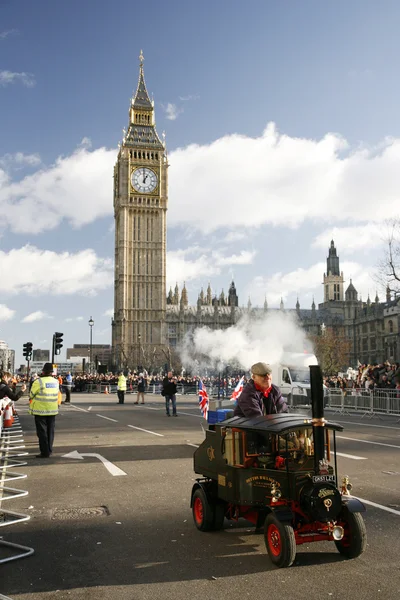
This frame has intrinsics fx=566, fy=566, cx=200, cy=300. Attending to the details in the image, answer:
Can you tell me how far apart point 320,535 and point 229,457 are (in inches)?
43.7

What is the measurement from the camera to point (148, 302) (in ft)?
353

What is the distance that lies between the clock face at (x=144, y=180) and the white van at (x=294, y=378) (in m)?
80.3

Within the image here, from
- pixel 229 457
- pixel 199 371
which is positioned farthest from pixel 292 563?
pixel 199 371

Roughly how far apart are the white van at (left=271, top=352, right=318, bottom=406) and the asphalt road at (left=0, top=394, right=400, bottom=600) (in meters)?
17.5

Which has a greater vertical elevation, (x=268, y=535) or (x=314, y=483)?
(x=314, y=483)

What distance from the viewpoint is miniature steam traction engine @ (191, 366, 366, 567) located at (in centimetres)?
477

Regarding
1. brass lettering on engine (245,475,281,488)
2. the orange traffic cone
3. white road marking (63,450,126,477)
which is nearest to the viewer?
brass lettering on engine (245,475,281,488)

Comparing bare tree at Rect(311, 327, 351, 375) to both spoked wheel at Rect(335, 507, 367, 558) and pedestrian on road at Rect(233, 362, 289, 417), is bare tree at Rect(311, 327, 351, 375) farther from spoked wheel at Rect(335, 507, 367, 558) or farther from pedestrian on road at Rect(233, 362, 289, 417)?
spoked wheel at Rect(335, 507, 367, 558)

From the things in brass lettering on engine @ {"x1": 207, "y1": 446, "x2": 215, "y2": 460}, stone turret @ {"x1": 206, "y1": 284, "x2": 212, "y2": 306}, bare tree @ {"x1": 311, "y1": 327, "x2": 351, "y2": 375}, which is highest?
stone turret @ {"x1": 206, "y1": 284, "x2": 212, "y2": 306}

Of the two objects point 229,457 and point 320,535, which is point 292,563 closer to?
point 320,535

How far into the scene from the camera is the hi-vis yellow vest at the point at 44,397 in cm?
1111

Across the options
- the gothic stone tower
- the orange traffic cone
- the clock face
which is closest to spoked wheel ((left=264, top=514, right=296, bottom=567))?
the orange traffic cone

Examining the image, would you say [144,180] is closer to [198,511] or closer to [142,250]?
[142,250]

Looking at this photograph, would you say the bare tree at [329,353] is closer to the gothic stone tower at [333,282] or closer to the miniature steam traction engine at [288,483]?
the miniature steam traction engine at [288,483]
